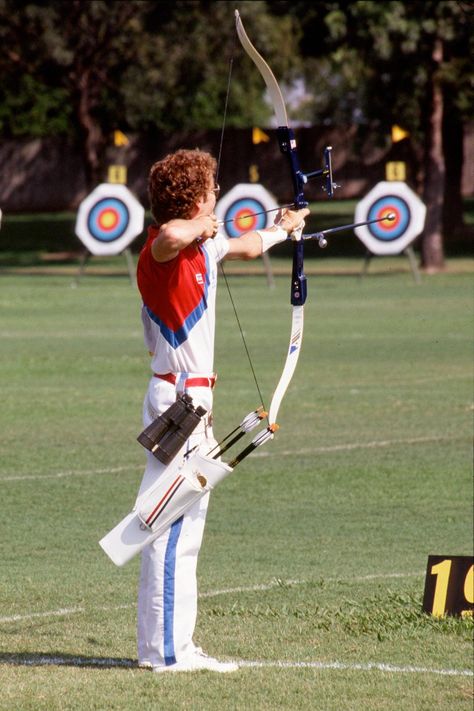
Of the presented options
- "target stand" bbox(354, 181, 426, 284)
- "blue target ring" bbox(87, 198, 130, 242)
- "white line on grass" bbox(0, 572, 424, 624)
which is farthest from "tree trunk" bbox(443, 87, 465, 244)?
"white line on grass" bbox(0, 572, 424, 624)

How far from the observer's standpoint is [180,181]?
4684 millimetres

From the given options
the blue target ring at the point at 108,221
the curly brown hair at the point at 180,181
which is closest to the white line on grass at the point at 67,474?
the curly brown hair at the point at 180,181

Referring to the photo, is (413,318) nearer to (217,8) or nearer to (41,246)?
(217,8)

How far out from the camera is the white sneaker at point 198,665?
4.87 m

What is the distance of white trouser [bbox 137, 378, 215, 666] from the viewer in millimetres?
4773

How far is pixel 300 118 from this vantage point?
3789 inches

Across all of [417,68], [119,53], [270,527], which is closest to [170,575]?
[270,527]

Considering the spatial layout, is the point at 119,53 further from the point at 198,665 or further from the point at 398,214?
the point at 198,665

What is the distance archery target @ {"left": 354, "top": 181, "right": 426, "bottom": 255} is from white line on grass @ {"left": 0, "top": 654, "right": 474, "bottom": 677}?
19966 millimetres

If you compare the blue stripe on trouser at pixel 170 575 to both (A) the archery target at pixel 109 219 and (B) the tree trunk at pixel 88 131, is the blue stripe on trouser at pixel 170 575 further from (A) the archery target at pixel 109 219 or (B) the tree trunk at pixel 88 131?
(B) the tree trunk at pixel 88 131

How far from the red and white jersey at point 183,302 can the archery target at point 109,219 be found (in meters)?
20.1

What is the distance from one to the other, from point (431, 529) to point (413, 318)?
1315 cm

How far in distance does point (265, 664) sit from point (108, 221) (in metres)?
23.8

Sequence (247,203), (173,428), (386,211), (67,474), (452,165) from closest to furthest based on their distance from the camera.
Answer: (173,428) → (67,474) → (386,211) → (247,203) → (452,165)
